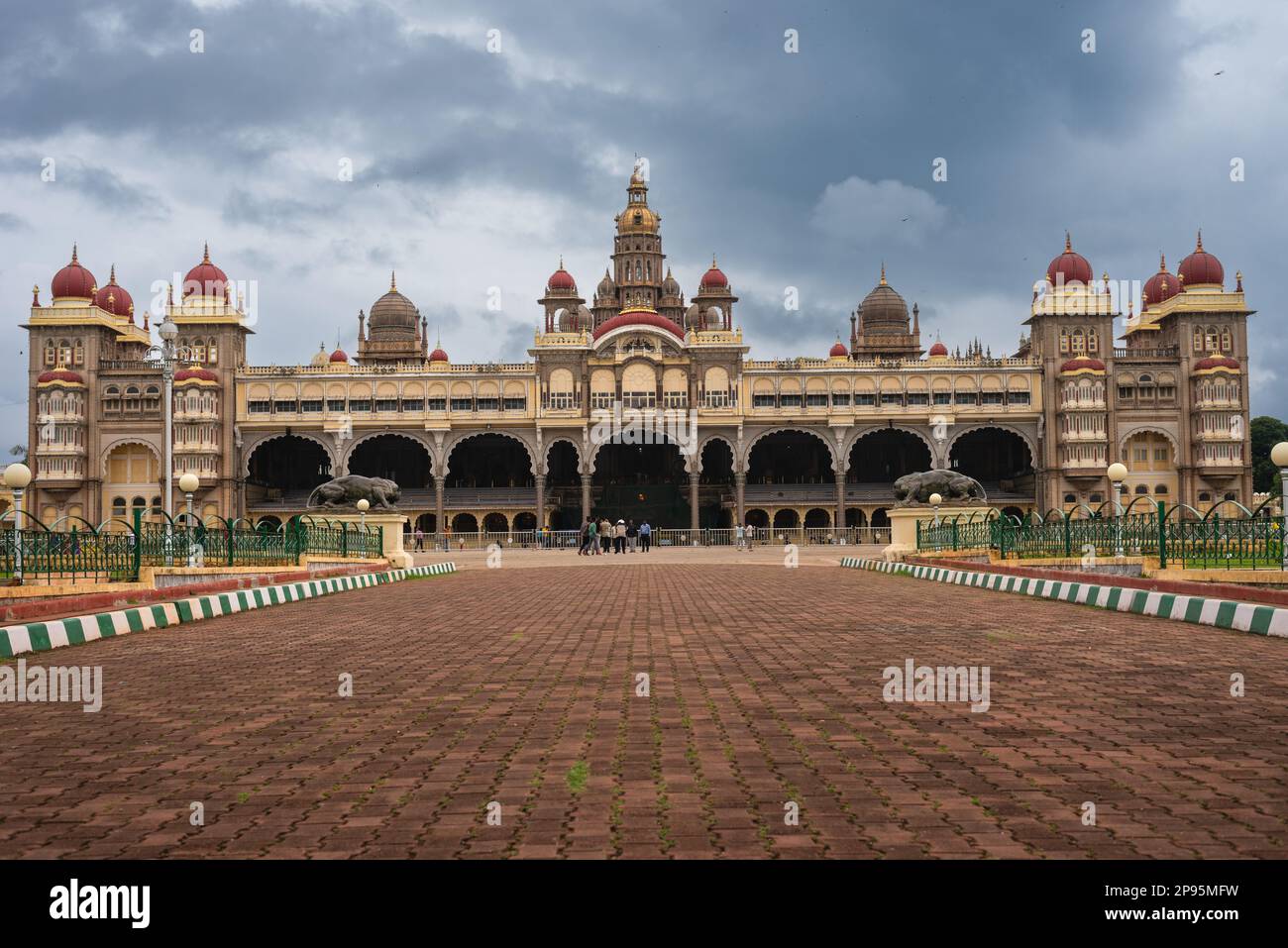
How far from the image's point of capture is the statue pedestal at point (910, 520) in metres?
29.2

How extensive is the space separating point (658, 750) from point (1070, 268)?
70027mm

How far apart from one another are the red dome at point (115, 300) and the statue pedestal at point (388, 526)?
159 feet

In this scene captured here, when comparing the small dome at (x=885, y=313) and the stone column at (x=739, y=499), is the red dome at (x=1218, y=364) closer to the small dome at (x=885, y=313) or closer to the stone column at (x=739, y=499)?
the small dome at (x=885, y=313)

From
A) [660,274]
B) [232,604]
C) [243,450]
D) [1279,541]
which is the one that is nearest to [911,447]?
[660,274]

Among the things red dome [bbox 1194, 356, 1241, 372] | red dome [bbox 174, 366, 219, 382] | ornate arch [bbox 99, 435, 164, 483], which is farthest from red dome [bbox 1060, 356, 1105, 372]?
ornate arch [bbox 99, 435, 164, 483]

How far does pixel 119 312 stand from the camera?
73500 mm

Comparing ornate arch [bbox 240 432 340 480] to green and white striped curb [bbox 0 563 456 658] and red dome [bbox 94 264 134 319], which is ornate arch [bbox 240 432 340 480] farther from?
green and white striped curb [bbox 0 563 456 658]

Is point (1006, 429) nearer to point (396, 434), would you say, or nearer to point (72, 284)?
point (396, 434)

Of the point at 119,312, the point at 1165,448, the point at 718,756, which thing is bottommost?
the point at 718,756

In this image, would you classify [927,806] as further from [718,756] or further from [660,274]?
[660,274]

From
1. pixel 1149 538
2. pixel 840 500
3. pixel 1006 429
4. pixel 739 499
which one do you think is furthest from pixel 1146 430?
pixel 1149 538

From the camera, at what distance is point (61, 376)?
205ft

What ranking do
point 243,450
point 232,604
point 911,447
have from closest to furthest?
point 232,604, point 243,450, point 911,447

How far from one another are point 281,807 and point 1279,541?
1584 cm
